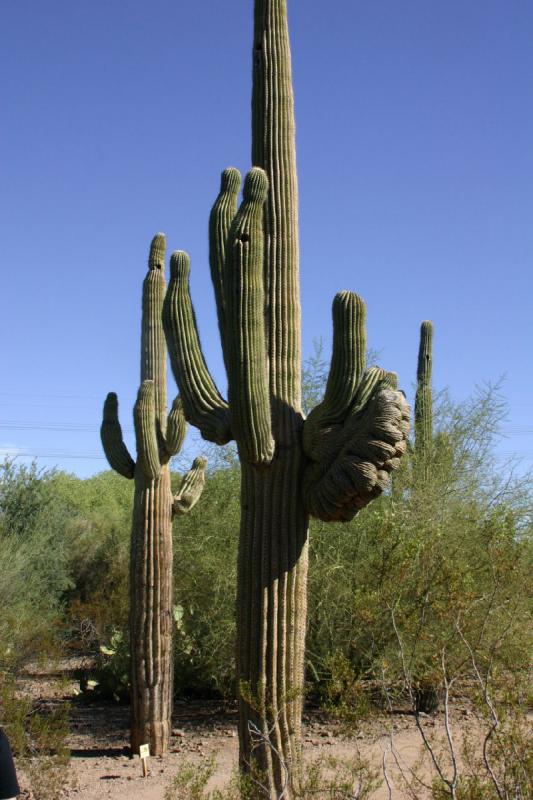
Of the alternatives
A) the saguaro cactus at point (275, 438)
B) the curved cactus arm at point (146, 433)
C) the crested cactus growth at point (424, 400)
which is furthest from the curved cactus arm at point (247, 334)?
the crested cactus growth at point (424, 400)

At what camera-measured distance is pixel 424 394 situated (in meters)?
12.1

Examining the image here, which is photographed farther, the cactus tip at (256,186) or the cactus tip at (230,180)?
the cactus tip at (230,180)

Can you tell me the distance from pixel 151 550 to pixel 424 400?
16.3 ft

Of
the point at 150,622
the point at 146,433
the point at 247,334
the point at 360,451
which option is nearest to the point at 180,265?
the point at 247,334

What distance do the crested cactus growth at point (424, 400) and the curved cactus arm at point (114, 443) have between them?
13.4 ft

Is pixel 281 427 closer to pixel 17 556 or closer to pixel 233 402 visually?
pixel 233 402

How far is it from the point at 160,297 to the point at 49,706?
539 cm

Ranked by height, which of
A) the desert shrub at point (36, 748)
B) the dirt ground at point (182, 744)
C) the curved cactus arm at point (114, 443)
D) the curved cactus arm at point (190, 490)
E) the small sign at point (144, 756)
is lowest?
the dirt ground at point (182, 744)

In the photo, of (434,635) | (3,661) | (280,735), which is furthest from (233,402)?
(3,661)

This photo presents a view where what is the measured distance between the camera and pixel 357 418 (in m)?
5.12

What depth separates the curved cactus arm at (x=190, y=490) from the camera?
943 centimetres

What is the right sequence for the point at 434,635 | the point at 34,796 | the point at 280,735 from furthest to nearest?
the point at 434,635 < the point at 34,796 < the point at 280,735

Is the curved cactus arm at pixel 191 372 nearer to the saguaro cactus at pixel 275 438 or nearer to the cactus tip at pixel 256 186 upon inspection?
the saguaro cactus at pixel 275 438

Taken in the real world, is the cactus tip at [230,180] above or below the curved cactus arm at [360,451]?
above
